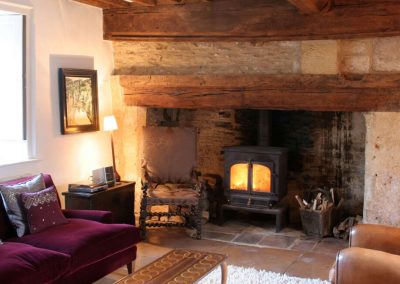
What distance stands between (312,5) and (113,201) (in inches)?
103

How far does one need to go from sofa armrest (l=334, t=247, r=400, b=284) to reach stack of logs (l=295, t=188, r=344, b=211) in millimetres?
2805

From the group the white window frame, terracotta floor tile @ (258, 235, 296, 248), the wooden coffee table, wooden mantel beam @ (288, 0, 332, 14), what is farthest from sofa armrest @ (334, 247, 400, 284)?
the white window frame

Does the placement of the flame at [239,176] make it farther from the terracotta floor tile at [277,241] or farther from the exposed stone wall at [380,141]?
the exposed stone wall at [380,141]

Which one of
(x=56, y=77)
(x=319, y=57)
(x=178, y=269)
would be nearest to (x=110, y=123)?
(x=56, y=77)

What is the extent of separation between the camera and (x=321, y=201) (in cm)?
556

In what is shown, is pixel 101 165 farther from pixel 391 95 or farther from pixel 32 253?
pixel 391 95

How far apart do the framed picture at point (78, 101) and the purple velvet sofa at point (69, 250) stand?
907 mm

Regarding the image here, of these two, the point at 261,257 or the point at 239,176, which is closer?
the point at 261,257

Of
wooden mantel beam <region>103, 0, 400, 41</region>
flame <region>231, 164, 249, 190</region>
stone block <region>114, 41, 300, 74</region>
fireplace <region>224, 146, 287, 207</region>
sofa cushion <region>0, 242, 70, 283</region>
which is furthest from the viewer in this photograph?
flame <region>231, 164, 249, 190</region>

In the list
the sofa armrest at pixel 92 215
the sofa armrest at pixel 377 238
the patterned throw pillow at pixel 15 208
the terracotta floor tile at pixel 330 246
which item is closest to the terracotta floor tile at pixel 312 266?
the terracotta floor tile at pixel 330 246

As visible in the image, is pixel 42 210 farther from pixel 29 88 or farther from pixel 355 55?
pixel 355 55

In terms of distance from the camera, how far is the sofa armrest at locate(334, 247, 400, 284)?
2.51 meters

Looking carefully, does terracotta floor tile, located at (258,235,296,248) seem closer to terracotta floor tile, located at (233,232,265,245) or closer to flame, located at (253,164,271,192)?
terracotta floor tile, located at (233,232,265,245)

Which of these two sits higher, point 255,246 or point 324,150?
point 324,150
